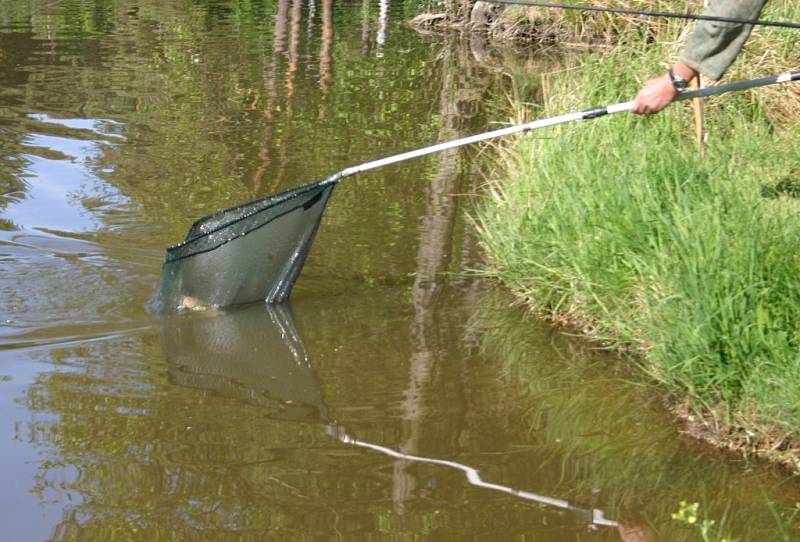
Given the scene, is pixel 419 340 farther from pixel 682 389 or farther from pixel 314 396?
pixel 682 389

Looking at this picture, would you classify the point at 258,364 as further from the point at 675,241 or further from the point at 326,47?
the point at 326,47

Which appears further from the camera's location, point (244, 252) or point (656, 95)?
point (244, 252)

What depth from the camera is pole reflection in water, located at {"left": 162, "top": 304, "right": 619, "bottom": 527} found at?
5043 mm

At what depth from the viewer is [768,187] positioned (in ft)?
20.8

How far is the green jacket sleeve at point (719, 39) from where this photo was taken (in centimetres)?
502

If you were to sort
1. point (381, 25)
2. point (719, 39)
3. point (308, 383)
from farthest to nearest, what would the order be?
point (381, 25)
point (308, 383)
point (719, 39)

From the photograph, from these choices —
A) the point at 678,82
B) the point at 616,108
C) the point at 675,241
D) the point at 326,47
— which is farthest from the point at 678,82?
the point at 326,47

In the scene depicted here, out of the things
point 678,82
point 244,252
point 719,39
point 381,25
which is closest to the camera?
point 719,39

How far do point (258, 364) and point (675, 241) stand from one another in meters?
2.07

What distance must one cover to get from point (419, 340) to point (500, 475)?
1549 millimetres

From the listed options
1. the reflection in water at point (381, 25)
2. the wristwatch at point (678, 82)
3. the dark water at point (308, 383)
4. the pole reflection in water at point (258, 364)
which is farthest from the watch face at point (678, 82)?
the reflection in water at point (381, 25)

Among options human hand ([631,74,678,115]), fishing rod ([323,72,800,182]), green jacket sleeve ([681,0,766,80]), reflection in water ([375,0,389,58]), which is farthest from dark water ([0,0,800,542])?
reflection in water ([375,0,389,58])

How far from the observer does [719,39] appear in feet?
16.6

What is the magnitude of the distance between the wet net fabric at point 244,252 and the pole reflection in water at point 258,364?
0.38 ft
